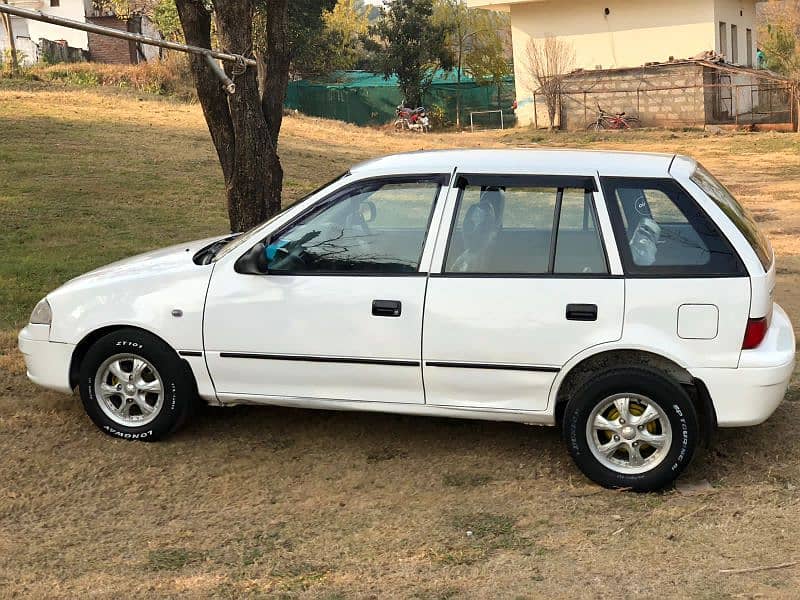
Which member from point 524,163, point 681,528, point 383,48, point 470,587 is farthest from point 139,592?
point 383,48

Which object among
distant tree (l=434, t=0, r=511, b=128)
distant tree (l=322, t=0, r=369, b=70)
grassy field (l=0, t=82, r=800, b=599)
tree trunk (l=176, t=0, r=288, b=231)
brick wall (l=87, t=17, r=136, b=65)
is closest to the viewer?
grassy field (l=0, t=82, r=800, b=599)

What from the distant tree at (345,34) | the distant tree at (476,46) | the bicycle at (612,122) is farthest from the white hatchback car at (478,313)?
the distant tree at (476,46)

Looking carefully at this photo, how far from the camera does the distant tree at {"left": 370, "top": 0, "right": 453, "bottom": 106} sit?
1697 inches

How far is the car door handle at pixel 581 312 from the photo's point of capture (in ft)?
15.6

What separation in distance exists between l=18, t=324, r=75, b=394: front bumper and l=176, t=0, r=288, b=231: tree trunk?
3418 mm

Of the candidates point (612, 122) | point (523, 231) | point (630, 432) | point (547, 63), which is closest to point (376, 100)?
point (547, 63)

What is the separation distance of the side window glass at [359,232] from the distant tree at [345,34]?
39646 mm

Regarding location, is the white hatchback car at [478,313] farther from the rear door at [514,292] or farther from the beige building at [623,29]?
the beige building at [623,29]

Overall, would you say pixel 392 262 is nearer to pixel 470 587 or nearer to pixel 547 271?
pixel 547 271

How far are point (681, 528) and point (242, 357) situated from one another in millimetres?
2363

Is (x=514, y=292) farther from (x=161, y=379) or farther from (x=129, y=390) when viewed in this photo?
(x=129, y=390)

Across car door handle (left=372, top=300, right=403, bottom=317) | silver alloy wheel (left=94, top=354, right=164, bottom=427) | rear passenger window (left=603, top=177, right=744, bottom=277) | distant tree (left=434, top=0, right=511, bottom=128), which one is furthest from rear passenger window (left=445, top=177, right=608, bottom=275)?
distant tree (left=434, top=0, right=511, bottom=128)

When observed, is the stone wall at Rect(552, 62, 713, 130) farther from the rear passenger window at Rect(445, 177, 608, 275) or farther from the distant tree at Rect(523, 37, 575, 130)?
the rear passenger window at Rect(445, 177, 608, 275)

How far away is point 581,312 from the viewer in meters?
4.75
